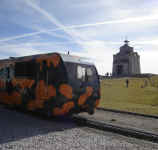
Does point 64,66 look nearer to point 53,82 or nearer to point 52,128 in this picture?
point 53,82

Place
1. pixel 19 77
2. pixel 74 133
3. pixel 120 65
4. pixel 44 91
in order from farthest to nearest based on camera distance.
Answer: pixel 120 65 → pixel 19 77 → pixel 44 91 → pixel 74 133

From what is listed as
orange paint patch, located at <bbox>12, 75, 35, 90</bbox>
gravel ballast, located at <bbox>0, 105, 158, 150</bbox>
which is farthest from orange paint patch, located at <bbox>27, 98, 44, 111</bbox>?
gravel ballast, located at <bbox>0, 105, 158, 150</bbox>

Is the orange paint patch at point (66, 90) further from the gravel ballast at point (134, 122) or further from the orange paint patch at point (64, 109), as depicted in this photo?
the gravel ballast at point (134, 122)

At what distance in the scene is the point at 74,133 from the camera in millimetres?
5953

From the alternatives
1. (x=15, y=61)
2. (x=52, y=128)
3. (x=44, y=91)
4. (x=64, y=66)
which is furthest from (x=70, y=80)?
(x=15, y=61)

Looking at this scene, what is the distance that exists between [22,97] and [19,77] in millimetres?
1132

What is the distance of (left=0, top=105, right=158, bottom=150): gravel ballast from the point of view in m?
4.83

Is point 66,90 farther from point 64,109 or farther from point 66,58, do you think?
point 66,58

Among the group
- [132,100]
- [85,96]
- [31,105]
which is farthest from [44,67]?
[132,100]

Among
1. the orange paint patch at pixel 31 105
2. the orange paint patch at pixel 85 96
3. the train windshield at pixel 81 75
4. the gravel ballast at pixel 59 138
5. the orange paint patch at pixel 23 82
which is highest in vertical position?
the train windshield at pixel 81 75

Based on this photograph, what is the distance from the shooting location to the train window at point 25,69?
854 cm

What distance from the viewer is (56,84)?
730cm

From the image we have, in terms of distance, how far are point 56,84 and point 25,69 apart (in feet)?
8.46

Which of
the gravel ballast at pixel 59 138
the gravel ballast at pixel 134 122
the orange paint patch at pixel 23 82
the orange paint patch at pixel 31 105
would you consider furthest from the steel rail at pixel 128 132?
the orange paint patch at pixel 23 82
